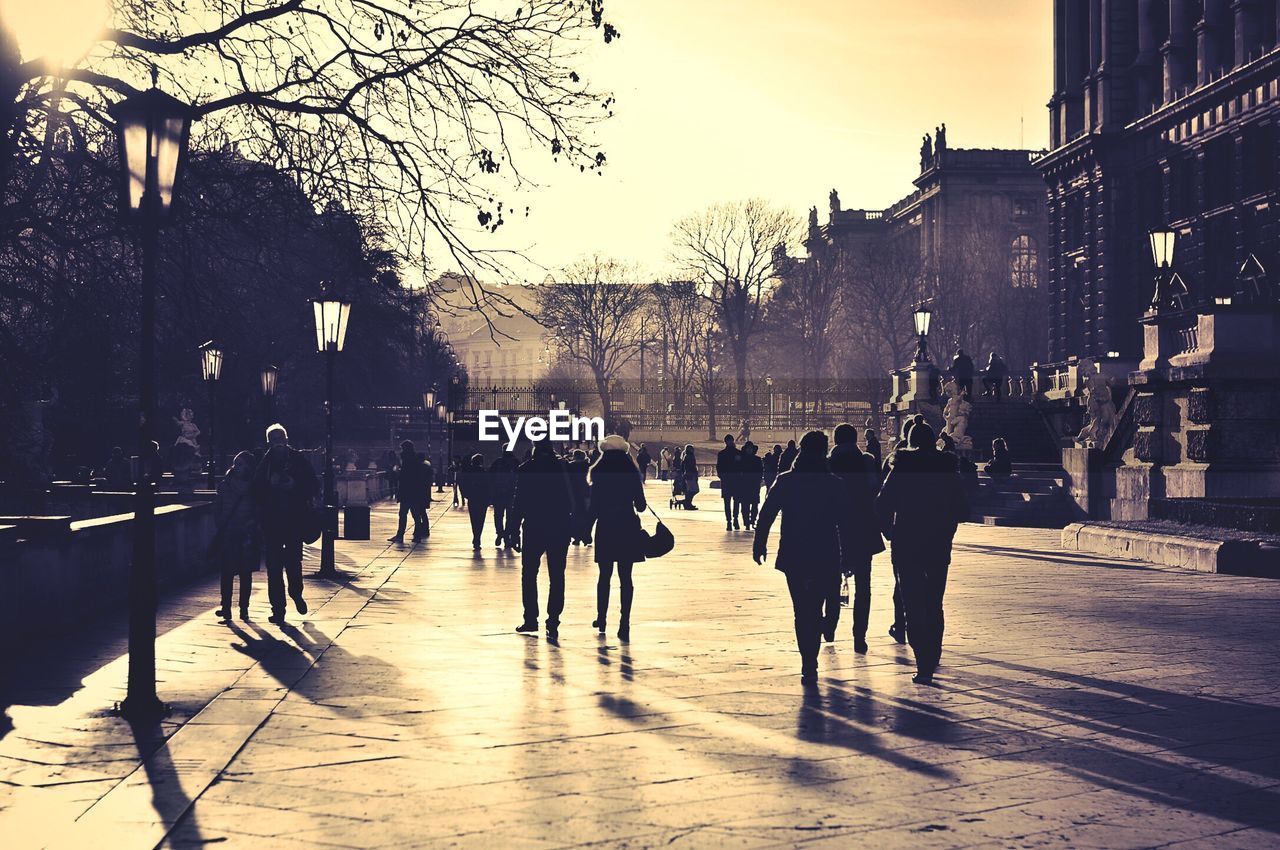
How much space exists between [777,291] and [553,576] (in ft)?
281

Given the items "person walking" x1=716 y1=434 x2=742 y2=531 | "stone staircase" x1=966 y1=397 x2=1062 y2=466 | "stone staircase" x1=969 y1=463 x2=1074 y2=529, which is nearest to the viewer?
"stone staircase" x1=969 y1=463 x2=1074 y2=529

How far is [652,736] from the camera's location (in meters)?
8.74

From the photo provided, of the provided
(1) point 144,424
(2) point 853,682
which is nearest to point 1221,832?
(2) point 853,682

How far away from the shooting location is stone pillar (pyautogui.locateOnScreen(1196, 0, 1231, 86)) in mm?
54875

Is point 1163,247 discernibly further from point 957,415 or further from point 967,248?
point 967,248

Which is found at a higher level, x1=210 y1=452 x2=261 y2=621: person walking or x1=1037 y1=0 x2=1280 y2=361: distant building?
x1=1037 y1=0 x2=1280 y2=361: distant building

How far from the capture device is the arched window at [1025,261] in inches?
3707

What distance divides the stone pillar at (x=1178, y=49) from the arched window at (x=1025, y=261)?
33.3m

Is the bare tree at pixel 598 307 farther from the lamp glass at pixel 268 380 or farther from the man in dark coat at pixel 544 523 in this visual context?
the man in dark coat at pixel 544 523

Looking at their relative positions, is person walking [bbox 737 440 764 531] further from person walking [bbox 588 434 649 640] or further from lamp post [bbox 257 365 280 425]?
person walking [bbox 588 434 649 640]

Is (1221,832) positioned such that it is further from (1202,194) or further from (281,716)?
(1202,194)

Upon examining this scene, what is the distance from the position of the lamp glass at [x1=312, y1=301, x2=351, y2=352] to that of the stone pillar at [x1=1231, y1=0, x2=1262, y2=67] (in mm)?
38843

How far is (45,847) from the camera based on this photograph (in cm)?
626
